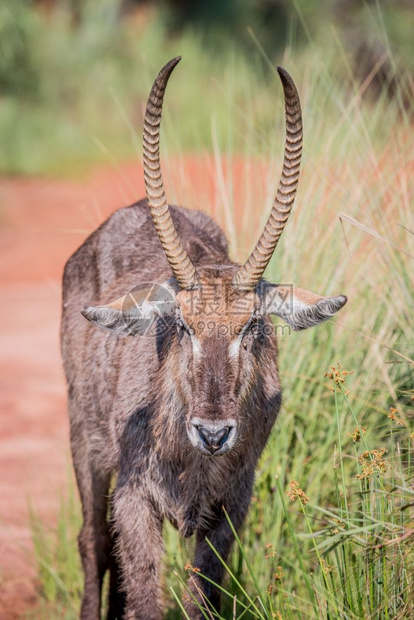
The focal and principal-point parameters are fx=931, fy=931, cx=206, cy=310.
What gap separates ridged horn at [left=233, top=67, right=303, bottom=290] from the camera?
3783 mm

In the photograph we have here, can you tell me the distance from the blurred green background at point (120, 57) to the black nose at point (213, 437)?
40.7 ft

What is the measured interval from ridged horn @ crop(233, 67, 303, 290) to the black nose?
28.7 inches

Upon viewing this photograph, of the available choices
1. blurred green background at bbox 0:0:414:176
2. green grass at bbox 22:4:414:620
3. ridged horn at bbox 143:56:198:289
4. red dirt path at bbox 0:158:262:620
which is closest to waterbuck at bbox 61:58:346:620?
ridged horn at bbox 143:56:198:289

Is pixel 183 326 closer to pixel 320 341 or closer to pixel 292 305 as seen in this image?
pixel 292 305

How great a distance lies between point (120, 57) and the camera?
20.6m

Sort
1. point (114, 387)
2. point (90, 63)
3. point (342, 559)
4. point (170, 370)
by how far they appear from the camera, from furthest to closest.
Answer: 1. point (90, 63)
2. point (114, 387)
3. point (170, 370)
4. point (342, 559)

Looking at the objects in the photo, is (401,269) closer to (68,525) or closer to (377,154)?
(377,154)

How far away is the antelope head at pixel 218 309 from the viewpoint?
372 centimetres

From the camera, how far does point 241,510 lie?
4.43 metres

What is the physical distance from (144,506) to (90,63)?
17.1 m

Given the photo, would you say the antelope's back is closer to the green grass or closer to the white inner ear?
the green grass

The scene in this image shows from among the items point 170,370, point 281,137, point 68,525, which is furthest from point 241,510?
point 281,137

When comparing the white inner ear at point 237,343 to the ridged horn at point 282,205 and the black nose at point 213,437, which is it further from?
the black nose at point 213,437

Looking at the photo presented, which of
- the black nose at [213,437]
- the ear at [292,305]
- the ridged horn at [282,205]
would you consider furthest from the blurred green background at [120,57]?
the black nose at [213,437]
